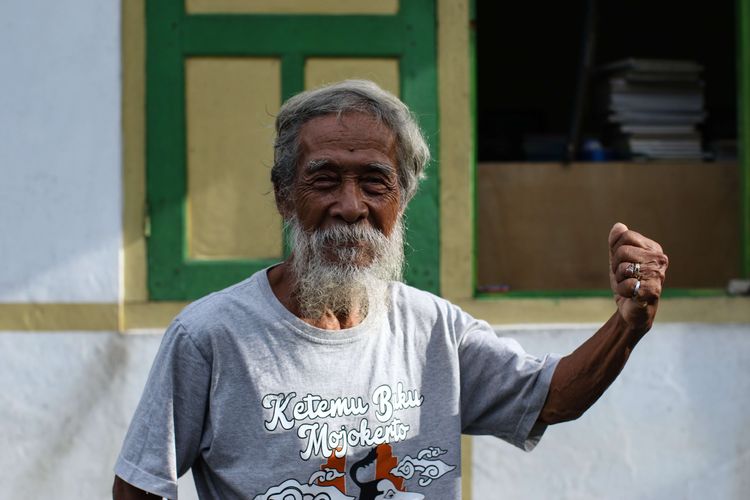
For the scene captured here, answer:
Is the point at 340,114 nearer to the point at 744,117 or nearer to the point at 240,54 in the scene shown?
the point at 240,54

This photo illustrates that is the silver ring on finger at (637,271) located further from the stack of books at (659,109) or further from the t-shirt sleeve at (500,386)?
the stack of books at (659,109)

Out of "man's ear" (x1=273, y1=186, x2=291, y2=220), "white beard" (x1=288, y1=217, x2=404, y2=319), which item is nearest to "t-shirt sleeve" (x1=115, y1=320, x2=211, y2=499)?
"white beard" (x1=288, y1=217, x2=404, y2=319)

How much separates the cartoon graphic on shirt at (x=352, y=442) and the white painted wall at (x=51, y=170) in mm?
2112

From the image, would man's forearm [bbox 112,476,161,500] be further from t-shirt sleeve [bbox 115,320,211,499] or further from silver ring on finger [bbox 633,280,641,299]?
silver ring on finger [bbox 633,280,641,299]

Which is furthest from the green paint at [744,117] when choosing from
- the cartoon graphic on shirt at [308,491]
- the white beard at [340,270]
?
the cartoon graphic on shirt at [308,491]

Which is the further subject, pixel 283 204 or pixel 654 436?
pixel 654 436

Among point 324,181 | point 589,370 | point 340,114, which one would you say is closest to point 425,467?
point 589,370

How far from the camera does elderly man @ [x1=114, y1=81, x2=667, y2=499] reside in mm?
2023

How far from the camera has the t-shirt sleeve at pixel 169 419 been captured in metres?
2.00

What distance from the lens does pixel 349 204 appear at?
7.09 ft

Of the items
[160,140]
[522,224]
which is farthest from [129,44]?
[522,224]

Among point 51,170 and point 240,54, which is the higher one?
point 240,54

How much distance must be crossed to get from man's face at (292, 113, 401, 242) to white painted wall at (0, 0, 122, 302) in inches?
77.8

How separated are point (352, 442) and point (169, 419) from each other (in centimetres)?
37
